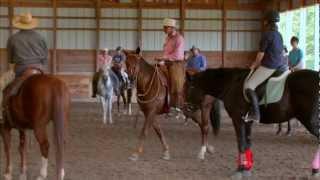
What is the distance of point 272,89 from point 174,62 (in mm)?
2190

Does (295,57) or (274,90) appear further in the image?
(295,57)

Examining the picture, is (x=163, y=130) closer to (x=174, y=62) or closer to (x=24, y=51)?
(x=174, y=62)

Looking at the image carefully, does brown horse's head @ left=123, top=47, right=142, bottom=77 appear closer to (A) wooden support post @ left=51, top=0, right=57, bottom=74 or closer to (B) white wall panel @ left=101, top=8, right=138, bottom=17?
(A) wooden support post @ left=51, top=0, right=57, bottom=74

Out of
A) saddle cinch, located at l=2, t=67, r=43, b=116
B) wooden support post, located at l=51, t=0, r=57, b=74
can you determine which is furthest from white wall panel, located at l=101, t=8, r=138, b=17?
saddle cinch, located at l=2, t=67, r=43, b=116

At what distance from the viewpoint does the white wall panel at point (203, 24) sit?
25.7 meters

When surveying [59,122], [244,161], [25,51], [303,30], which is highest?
[303,30]

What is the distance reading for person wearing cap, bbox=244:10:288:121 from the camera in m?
7.23

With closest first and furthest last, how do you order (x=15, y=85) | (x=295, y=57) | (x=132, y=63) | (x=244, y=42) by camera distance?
(x=15, y=85), (x=132, y=63), (x=295, y=57), (x=244, y=42)

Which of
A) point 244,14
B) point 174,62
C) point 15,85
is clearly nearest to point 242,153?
point 174,62

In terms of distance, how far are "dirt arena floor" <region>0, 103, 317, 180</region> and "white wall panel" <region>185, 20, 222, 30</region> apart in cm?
1214

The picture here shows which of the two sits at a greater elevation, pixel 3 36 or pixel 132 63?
pixel 3 36

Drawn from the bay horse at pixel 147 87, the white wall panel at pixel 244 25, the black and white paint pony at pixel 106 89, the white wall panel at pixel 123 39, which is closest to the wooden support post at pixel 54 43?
the white wall panel at pixel 123 39

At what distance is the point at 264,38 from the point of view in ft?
23.7

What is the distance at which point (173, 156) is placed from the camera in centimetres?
934
